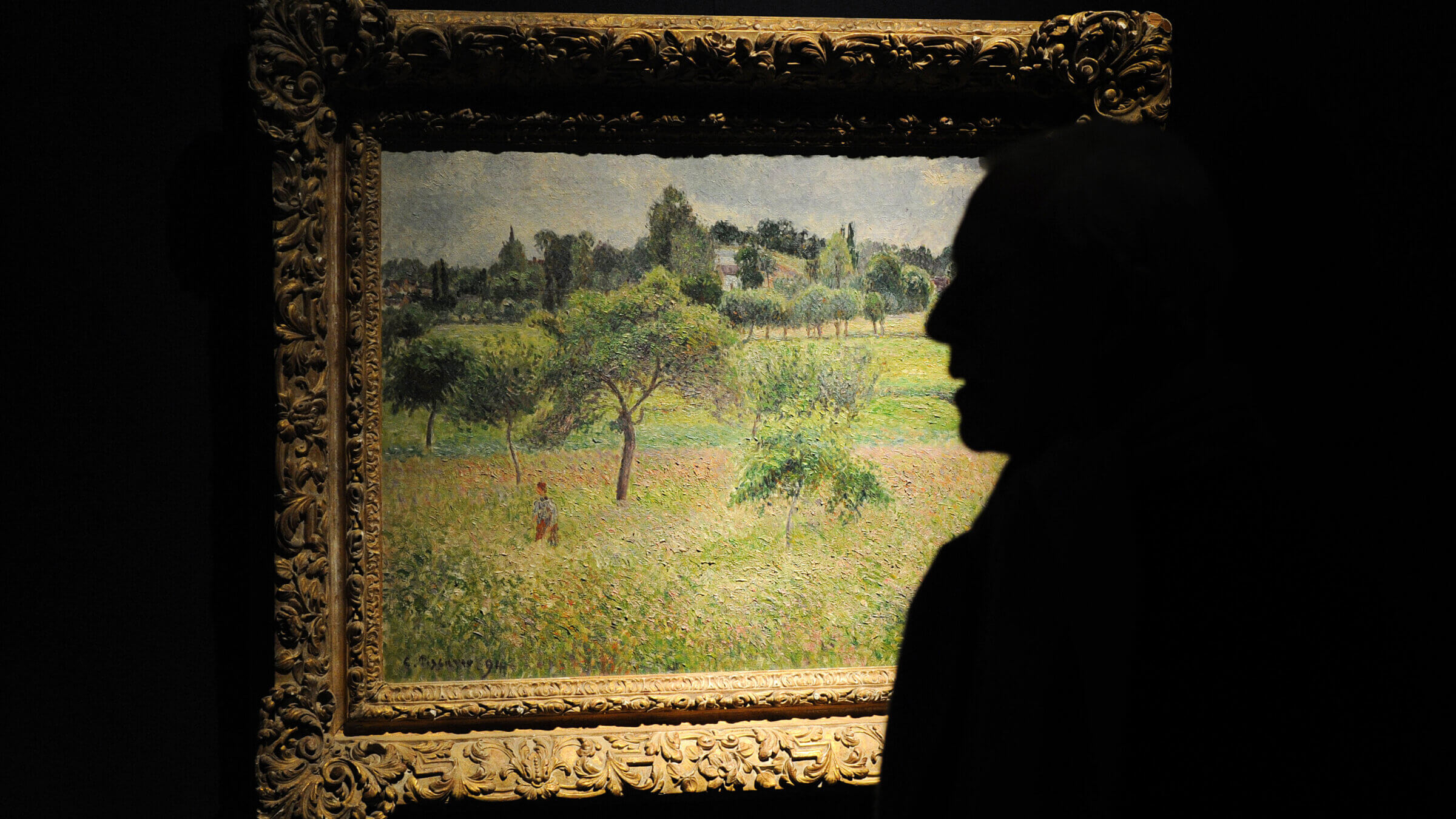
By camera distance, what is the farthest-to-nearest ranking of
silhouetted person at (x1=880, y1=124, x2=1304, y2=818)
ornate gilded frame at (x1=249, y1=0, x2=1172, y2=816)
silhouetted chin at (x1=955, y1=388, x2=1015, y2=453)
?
ornate gilded frame at (x1=249, y1=0, x2=1172, y2=816)
silhouetted chin at (x1=955, y1=388, x2=1015, y2=453)
silhouetted person at (x1=880, y1=124, x2=1304, y2=818)

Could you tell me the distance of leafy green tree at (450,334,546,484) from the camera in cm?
135

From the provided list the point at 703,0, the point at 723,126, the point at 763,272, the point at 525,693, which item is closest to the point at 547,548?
the point at 525,693

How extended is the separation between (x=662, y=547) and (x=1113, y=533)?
864 millimetres

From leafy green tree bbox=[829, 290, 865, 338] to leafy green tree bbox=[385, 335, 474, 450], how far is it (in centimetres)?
61

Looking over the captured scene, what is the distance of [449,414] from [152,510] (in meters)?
0.54

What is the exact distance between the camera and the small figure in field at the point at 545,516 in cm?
136

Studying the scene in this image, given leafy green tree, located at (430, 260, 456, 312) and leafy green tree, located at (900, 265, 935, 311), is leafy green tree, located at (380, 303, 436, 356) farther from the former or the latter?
leafy green tree, located at (900, 265, 935, 311)

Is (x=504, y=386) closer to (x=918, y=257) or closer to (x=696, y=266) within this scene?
(x=696, y=266)

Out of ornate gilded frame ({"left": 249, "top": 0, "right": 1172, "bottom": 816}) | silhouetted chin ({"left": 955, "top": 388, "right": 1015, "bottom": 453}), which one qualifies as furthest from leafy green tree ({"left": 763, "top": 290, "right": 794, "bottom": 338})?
silhouetted chin ({"left": 955, "top": 388, "right": 1015, "bottom": 453})

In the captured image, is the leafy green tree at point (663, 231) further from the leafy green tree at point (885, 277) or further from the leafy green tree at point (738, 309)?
the leafy green tree at point (885, 277)

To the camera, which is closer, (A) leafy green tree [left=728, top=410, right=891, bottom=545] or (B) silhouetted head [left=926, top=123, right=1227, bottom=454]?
(B) silhouetted head [left=926, top=123, right=1227, bottom=454]

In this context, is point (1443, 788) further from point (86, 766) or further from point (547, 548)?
point (86, 766)

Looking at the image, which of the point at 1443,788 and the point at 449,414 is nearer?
the point at 1443,788

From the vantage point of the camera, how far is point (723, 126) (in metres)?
1.37
